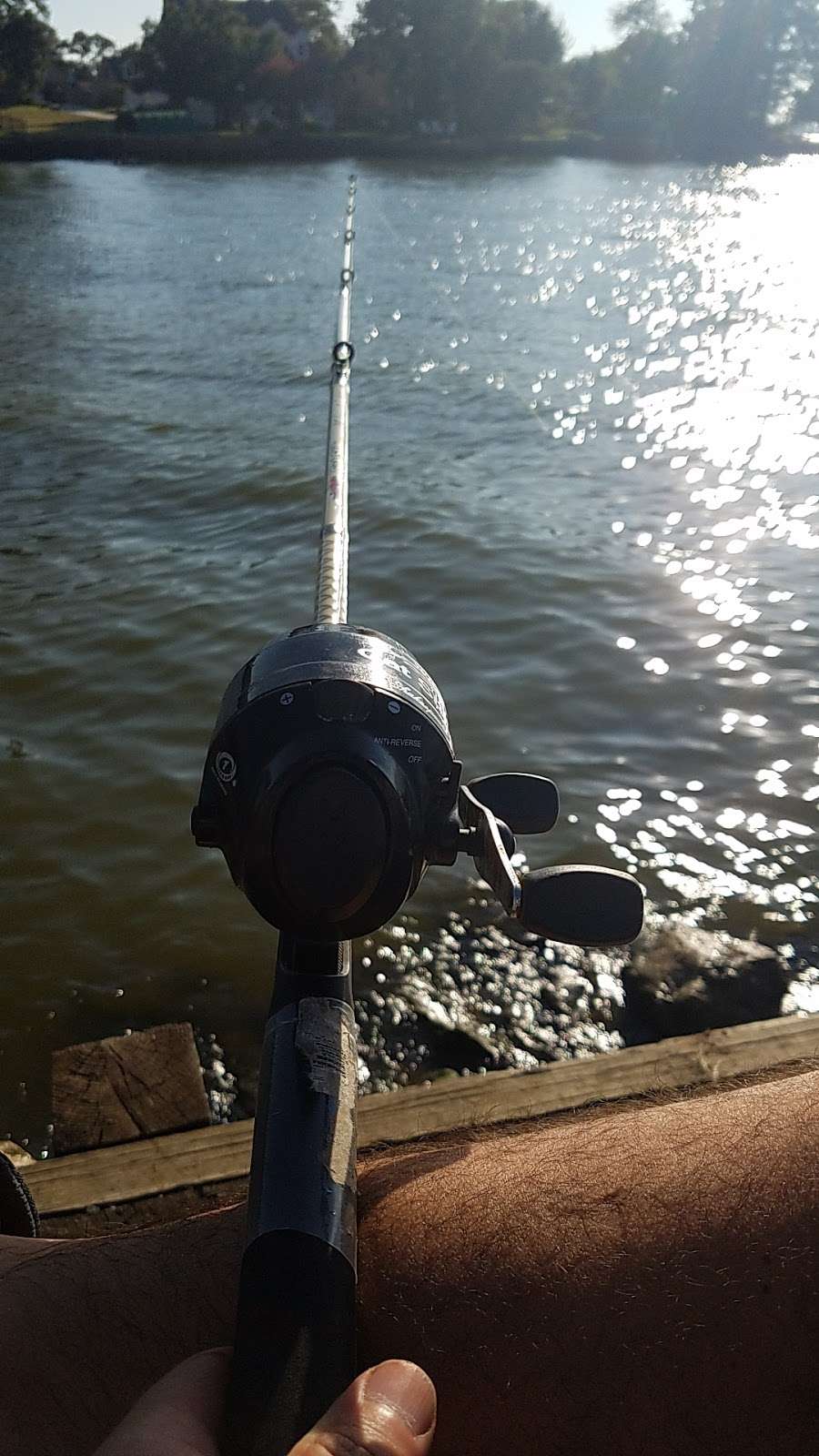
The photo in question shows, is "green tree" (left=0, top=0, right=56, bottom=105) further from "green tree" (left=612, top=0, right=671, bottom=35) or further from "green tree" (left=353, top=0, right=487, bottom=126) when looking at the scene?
"green tree" (left=612, top=0, right=671, bottom=35)

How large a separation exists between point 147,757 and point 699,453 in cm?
727

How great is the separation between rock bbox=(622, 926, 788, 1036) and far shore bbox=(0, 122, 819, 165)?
201 ft

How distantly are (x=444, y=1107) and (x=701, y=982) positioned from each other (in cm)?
151

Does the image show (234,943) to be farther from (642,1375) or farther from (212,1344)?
(642,1375)

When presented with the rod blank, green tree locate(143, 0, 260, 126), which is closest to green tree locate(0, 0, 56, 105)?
green tree locate(143, 0, 260, 126)

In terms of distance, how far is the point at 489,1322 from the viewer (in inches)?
54.2

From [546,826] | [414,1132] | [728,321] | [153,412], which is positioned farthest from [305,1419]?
[728,321]

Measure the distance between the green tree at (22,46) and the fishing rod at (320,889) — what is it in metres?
91.0

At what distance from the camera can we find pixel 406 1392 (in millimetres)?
1100

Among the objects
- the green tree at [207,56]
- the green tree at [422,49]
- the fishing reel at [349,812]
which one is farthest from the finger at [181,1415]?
the green tree at [422,49]

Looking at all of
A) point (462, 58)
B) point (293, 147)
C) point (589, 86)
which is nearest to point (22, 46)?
point (293, 147)

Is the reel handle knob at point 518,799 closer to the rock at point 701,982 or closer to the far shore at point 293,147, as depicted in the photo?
the rock at point 701,982

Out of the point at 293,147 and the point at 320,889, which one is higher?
the point at 293,147

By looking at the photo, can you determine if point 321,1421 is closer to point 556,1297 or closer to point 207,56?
point 556,1297
